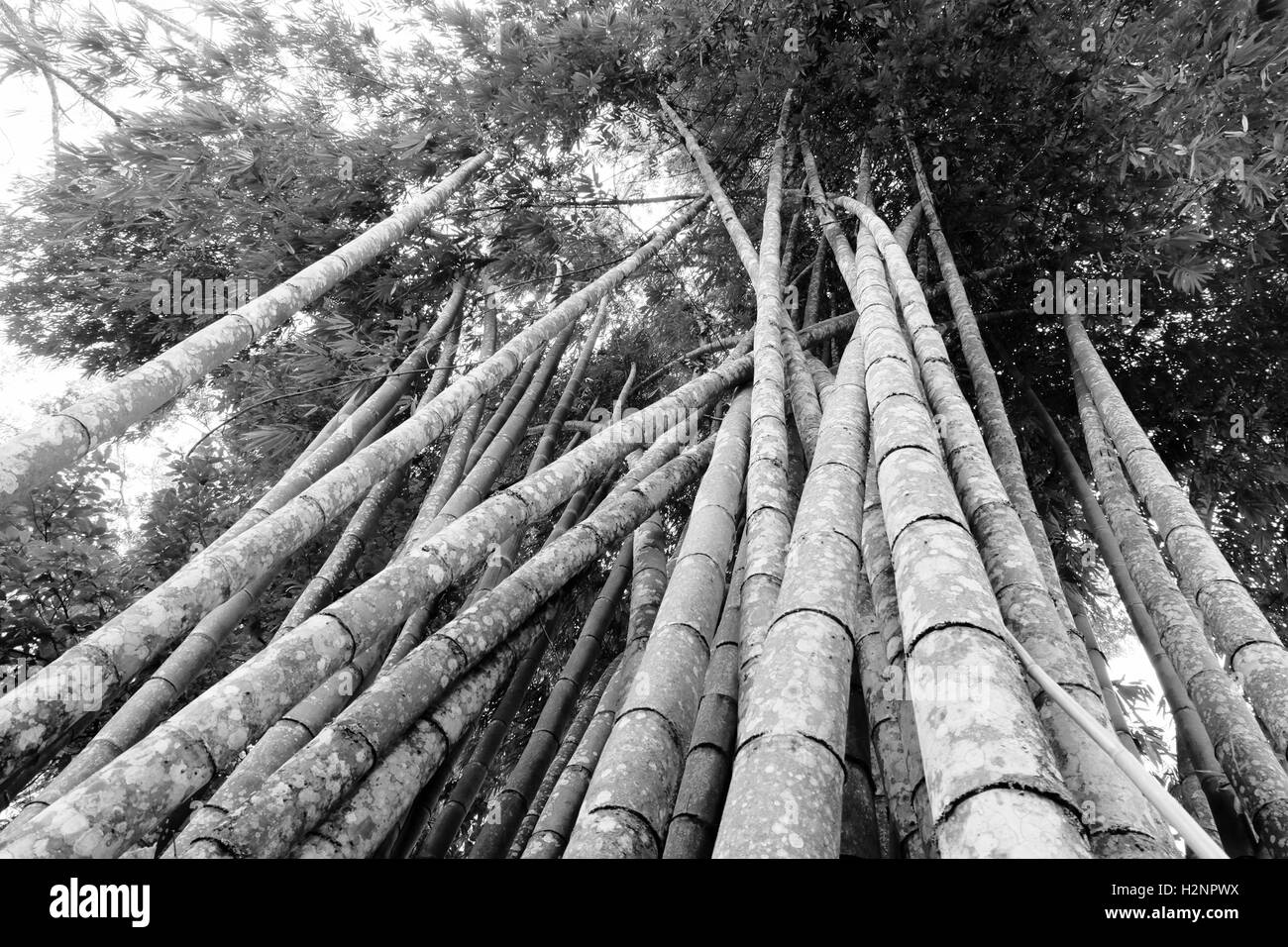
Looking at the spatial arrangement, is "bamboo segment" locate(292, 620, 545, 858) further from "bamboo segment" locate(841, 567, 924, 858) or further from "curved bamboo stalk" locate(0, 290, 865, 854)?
"bamboo segment" locate(841, 567, 924, 858)

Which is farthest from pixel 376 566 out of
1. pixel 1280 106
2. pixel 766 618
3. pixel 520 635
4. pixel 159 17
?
pixel 1280 106

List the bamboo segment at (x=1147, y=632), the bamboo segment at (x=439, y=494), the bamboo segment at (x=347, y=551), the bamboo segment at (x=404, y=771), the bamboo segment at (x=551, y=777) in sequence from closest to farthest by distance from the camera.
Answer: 1. the bamboo segment at (x=404, y=771)
2. the bamboo segment at (x=1147, y=632)
3. the bamboo segment at (x=551, y=777)
4. the bamboo segment at (x=439, y=494)
5. the bamboo segment at (x=347, y=551)

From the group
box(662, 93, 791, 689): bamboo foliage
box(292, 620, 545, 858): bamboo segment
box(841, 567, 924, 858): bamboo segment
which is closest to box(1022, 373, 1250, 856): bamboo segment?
box(841, 567, 924, 858): bamboo segment

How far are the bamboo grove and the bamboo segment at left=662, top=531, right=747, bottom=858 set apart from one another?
11 millimetres

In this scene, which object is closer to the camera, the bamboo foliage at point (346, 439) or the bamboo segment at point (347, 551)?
the bamboo foliage at point (346, 439)

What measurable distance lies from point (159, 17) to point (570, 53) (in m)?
2.43

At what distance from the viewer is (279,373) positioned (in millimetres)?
4594

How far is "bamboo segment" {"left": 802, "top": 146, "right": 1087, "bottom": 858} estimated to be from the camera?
966mm

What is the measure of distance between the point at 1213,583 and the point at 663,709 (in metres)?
1.89

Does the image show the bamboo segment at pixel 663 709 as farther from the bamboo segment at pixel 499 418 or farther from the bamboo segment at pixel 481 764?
the bamboo segment at pixel 499 418

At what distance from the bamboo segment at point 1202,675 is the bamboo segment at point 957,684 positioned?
1330 mm

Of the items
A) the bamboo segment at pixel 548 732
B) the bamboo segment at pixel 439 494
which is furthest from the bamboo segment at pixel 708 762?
the bamboo segment at pixel 548 732

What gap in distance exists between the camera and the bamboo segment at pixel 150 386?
5.24 ft
